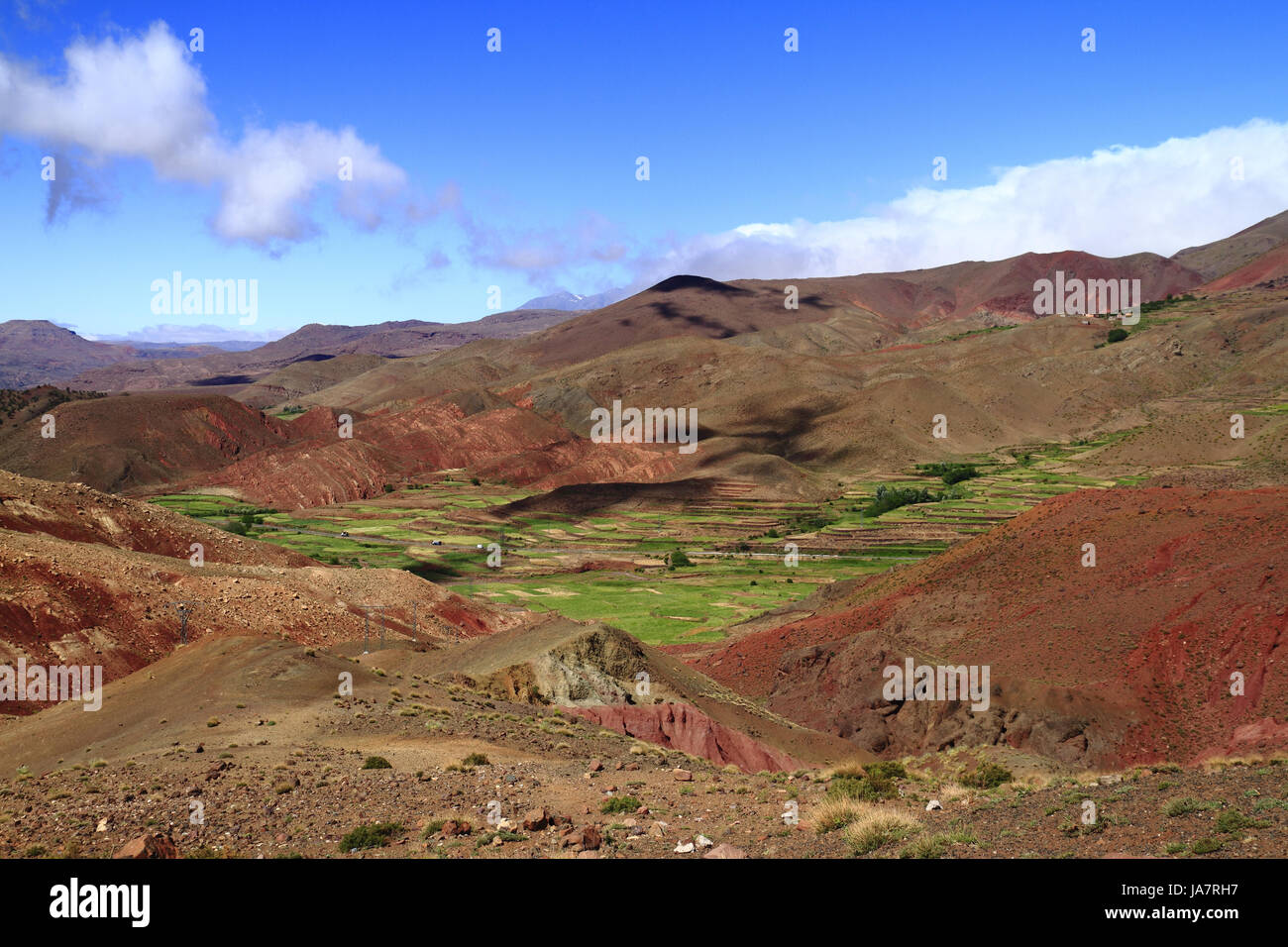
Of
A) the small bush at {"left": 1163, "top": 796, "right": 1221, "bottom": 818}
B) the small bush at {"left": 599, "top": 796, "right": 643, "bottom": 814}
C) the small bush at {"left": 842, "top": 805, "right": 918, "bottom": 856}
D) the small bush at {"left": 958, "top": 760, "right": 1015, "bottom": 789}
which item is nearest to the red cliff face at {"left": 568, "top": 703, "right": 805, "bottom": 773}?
the small bush at {"left": 958, "top": 760, "right": 1015, "bottom": 789}

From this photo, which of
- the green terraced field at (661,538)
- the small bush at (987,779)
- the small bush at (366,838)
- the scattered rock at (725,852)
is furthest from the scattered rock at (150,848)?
the green terraced field at (661,538)

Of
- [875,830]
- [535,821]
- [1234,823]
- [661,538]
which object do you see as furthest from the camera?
[661,538]

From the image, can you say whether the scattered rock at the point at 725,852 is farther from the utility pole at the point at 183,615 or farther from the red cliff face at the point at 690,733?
the utility pole at the point at 183,615

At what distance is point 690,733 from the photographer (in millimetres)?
31562

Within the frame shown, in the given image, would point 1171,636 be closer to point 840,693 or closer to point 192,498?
point 840,693

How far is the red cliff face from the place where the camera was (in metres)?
31.0

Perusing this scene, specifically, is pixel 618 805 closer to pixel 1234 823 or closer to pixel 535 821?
pixel 535 821

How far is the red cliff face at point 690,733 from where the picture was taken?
3105 centimetres

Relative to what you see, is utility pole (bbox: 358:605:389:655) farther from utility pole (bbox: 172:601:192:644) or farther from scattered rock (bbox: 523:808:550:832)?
scattered rock (bbox: 523:808:550:832)

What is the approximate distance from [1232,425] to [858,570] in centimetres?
6476

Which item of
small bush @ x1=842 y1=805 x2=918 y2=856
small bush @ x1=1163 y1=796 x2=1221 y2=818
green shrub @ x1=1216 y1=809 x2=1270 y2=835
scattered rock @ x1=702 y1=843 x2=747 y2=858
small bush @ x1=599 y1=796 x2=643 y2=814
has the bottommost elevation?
small bush @ x1=599 y1=796 x2=643 y2=814

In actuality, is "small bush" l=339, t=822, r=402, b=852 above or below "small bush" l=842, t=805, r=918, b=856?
below

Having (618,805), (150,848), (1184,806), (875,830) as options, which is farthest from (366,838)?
(1184,806)
